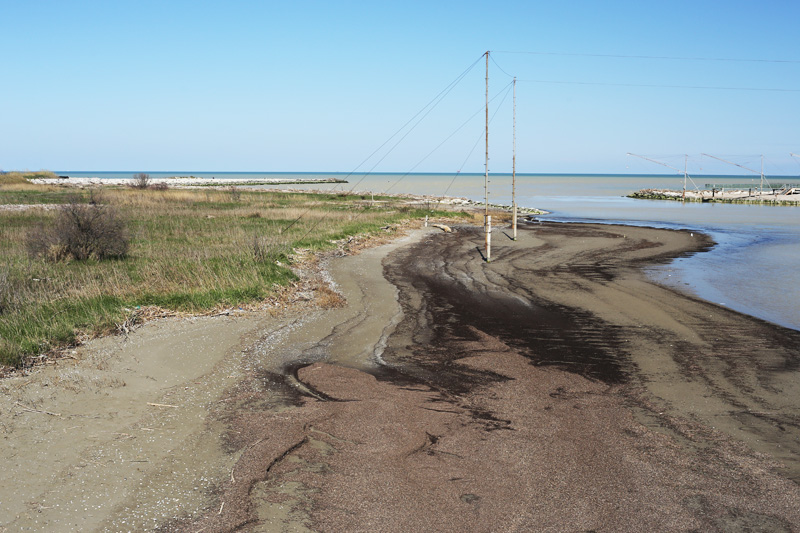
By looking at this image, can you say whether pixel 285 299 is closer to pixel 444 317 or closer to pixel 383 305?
pixel 383 305

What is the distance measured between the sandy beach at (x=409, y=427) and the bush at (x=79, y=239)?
8.89m

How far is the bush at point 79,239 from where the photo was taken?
60.1ft

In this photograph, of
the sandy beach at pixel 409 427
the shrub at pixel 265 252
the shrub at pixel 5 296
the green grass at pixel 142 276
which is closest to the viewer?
the sandy beach at pixel 409 427

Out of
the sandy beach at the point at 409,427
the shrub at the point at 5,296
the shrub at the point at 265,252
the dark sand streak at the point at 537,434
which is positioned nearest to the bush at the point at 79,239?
the shrub at the point at 265,252

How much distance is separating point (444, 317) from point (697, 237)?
2578 centimetres

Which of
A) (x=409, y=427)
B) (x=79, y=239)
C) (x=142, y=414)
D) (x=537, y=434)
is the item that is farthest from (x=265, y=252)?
(x=537, y=434)

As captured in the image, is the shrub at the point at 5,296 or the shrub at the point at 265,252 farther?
the shrub at the point at 265,252

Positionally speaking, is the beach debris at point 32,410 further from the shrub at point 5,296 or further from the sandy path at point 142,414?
the shrub at point 5,296

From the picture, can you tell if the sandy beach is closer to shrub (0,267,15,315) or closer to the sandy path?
the sandy path

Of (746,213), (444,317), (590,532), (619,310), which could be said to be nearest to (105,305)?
(444,317)

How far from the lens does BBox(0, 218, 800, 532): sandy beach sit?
5.22m

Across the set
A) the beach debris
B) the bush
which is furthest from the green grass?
the beach debris

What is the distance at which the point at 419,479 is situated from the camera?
5742mm

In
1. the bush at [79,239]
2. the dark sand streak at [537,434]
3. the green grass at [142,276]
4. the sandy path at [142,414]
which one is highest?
the bush at [79,239]
